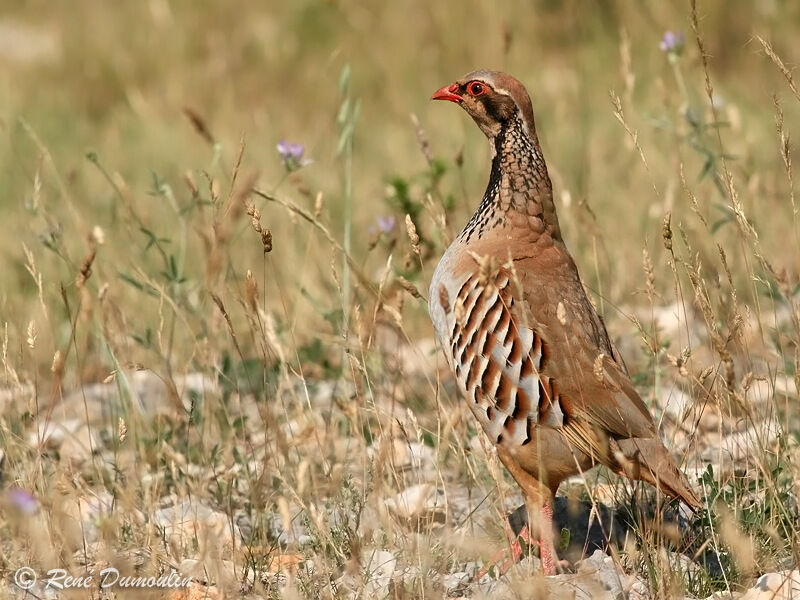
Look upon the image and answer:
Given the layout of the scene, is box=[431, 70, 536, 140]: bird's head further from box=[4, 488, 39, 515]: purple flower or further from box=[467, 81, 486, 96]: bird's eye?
box=[4, 488, 39, 515]: purple flower

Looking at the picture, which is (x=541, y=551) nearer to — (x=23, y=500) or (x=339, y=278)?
(x=339, y=278)

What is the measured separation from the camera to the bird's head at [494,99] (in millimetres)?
3961

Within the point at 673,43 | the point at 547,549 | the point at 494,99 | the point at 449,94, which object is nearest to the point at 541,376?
the point at 547,549

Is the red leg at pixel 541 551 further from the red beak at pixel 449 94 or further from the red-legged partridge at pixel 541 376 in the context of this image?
the red beak at pixel 449 94

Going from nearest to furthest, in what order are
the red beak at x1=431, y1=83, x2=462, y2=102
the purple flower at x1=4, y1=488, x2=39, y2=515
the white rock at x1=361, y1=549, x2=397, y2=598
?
the purple flower at x1=4, y1=488, x2=39, y2=515 → the white rock at x1=361, y1=549, x2=397, y2=598 → the red beak at x1=431, y1=83, x2=462, y2=102

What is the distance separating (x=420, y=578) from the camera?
9.55ft

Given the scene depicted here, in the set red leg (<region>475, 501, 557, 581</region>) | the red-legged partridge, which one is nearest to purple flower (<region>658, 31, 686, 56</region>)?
the red-legged partridge

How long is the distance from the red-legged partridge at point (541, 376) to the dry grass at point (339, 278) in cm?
13

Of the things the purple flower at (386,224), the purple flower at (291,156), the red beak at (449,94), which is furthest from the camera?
the purple flower at (386,224)

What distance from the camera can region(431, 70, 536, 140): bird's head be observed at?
13.0 ft

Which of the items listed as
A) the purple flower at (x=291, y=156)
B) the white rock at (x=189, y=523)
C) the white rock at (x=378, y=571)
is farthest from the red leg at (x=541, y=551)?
the purple flower at (x=291, y=156)

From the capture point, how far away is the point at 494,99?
3992mm

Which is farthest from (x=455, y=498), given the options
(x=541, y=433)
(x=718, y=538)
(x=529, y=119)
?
(x=529, y=119)

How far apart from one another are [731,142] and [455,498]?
14.5 ft
